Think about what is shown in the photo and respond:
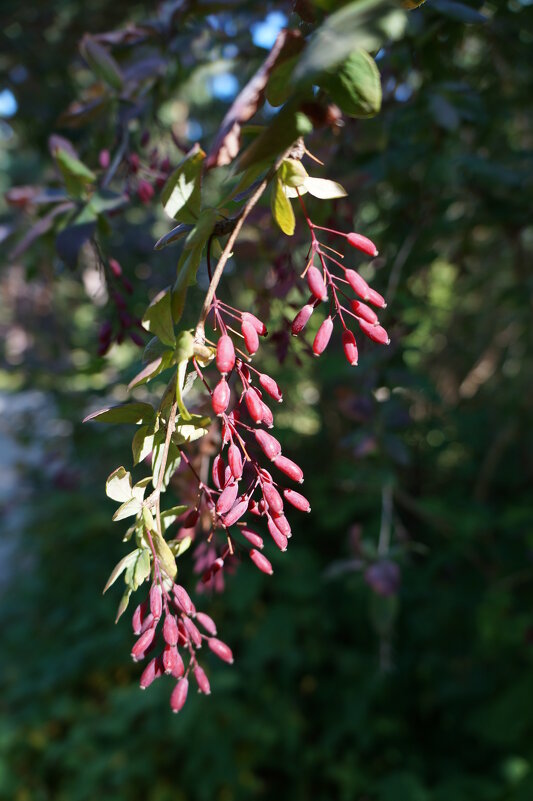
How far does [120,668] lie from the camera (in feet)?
10.8

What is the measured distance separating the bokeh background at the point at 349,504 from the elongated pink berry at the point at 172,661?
628 millimetres

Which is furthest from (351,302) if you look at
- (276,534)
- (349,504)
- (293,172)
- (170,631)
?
(349,504)

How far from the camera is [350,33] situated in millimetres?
364

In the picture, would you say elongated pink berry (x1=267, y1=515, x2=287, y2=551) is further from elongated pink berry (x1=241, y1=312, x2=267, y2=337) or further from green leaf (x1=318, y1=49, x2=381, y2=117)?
green leaf (x1=318, y1=49, x2=381, y2=117)

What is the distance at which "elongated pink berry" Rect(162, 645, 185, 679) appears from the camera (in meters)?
0.55

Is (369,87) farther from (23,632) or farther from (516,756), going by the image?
(23,632)

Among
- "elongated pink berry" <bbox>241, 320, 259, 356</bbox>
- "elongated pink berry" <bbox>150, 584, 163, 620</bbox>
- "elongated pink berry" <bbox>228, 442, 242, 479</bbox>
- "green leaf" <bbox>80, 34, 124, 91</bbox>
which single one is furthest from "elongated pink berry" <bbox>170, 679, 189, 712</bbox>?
"green leaf" <bbox>80, 34, 124, 91</bbox>

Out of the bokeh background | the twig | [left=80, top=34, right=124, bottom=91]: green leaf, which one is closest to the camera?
the twig

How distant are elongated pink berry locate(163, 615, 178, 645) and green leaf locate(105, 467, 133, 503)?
0.11m

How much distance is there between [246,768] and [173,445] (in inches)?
100

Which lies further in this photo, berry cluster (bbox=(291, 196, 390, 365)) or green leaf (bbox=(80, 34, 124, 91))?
green leaf (bbox=(80, 34, 124, 91))

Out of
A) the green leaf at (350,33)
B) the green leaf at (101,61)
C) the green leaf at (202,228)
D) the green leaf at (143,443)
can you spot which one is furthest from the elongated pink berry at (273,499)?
the green leaf at (101,61)

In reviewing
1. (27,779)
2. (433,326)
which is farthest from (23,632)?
(433,326)

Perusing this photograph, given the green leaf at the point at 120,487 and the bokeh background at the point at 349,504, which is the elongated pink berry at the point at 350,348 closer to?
the green leaf at the point at 120,487
